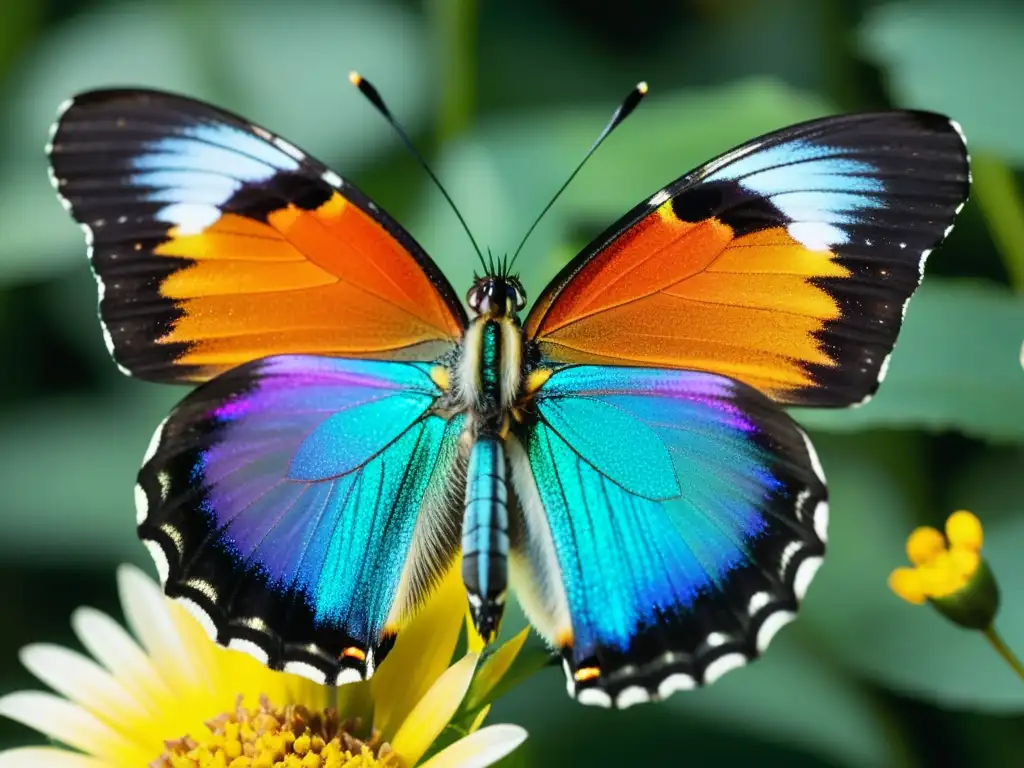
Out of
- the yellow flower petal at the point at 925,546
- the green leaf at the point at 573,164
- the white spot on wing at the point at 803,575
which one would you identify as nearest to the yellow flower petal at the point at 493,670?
the white spot on wing at the point at 803,575

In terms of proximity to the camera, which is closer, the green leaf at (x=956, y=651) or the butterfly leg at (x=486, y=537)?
the butterfly leg at (x=486, y=537)

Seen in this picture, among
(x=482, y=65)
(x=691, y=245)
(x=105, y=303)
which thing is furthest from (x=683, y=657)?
(x=482, y=65)

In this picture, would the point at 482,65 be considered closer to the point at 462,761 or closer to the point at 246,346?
the point at 246,346

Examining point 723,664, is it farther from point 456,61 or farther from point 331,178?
point 456,61

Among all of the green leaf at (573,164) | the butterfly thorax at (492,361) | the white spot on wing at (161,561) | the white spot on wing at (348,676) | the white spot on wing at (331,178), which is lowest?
the white spot on wing at (348,676)

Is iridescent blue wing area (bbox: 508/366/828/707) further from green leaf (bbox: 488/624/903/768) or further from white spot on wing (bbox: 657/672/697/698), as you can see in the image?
green leaf (bbox: 488/624/903/768)

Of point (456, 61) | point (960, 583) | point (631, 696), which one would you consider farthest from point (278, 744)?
point (456, 61)

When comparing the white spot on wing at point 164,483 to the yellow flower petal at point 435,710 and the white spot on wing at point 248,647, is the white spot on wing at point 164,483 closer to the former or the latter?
the white spot on wing at point 248,647

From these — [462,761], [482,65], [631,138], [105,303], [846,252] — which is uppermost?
[482,65]
